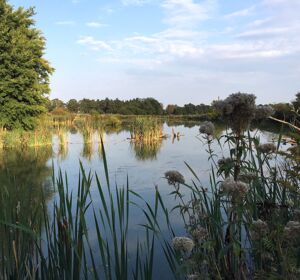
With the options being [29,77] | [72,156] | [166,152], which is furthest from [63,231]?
[29,77]

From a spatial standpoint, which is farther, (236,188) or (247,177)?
(247,177)

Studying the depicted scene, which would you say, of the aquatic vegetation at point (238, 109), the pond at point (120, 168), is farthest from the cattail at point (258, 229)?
the pond at point (120, 168)

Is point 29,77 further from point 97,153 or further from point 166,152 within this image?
point 166,152

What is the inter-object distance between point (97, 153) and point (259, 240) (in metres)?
12.8

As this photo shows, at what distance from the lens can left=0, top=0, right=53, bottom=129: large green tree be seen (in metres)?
15.4

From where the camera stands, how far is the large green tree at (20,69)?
50.5ft

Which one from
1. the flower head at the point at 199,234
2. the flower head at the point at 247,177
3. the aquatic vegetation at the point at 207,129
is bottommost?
the flower head at the point at 199,234

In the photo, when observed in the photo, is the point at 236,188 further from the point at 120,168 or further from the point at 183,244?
the point at 120,168

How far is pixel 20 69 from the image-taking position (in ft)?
50.7

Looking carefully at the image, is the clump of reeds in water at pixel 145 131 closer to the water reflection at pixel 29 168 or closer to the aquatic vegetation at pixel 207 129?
the water reflection at pixel 29 168

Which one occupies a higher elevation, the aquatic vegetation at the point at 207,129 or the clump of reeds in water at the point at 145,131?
the aquatic vegetation at the point at 207,129

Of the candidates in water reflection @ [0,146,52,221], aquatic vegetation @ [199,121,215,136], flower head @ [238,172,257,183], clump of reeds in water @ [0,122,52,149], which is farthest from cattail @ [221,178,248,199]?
clump of reeds in water @ [0,122,52,149]

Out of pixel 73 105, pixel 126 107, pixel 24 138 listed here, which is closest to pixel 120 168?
pixel 24 138

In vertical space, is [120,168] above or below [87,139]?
below
